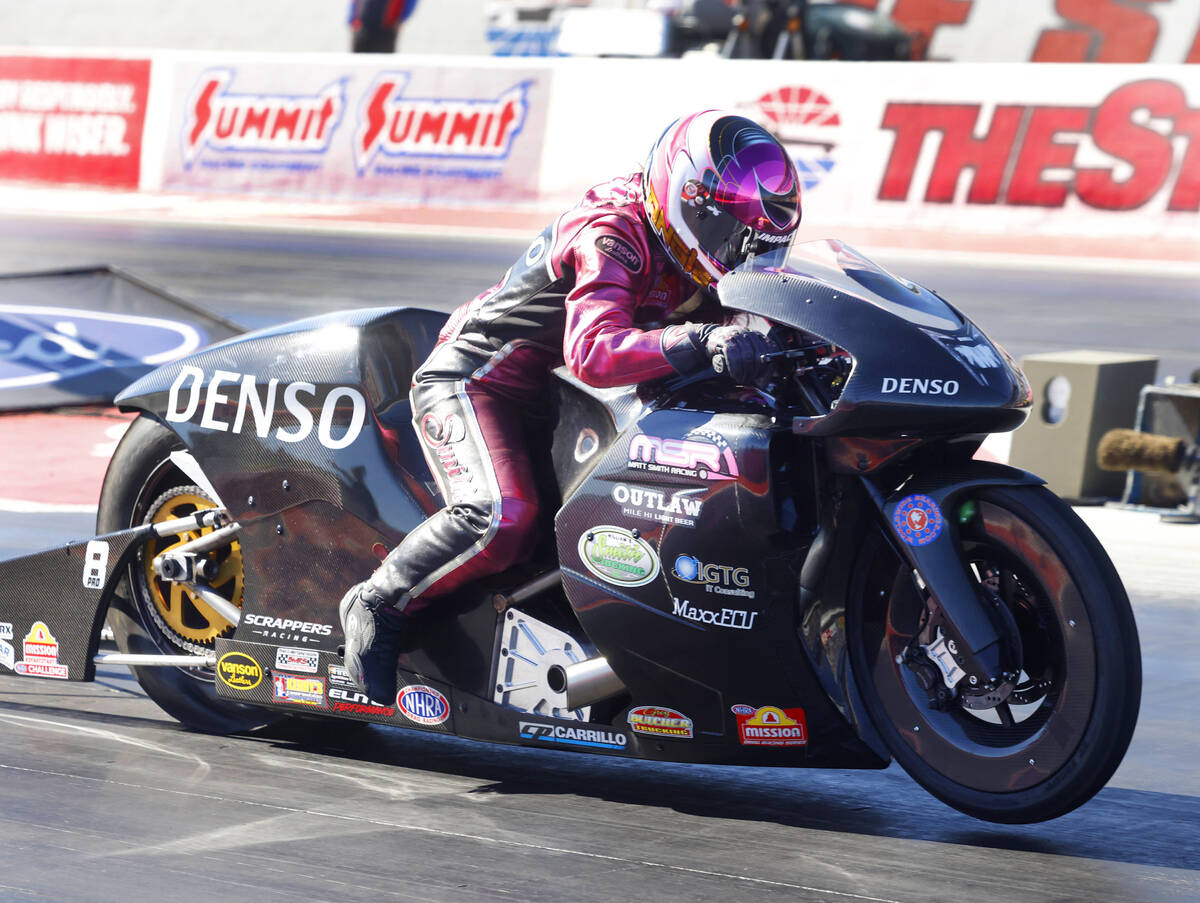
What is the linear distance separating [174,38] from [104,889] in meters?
35.1

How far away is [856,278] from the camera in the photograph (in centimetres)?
405

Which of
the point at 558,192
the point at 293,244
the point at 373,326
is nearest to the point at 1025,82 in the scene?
the point at 558,192

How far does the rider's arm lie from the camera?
163 inches

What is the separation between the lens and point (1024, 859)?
3939 millimetres

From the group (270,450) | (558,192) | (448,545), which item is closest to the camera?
(448,545)

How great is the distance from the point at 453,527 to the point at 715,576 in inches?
29.3

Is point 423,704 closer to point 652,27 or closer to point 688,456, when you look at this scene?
point 688,456

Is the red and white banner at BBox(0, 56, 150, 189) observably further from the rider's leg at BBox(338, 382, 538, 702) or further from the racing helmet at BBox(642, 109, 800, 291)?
the racing helmet at BBox(642, 109, 800, 291)

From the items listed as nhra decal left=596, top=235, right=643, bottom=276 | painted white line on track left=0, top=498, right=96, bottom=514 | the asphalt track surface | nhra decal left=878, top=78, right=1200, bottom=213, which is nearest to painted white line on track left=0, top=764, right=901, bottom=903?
the asphalt track surface

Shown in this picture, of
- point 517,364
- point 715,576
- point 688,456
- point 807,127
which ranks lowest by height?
point 715,576

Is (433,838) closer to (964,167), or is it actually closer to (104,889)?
(104,889)

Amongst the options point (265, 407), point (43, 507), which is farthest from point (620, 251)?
point (43, 507)

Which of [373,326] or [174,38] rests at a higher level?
[174,38]

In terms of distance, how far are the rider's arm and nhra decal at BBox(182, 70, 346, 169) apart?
1895cm
